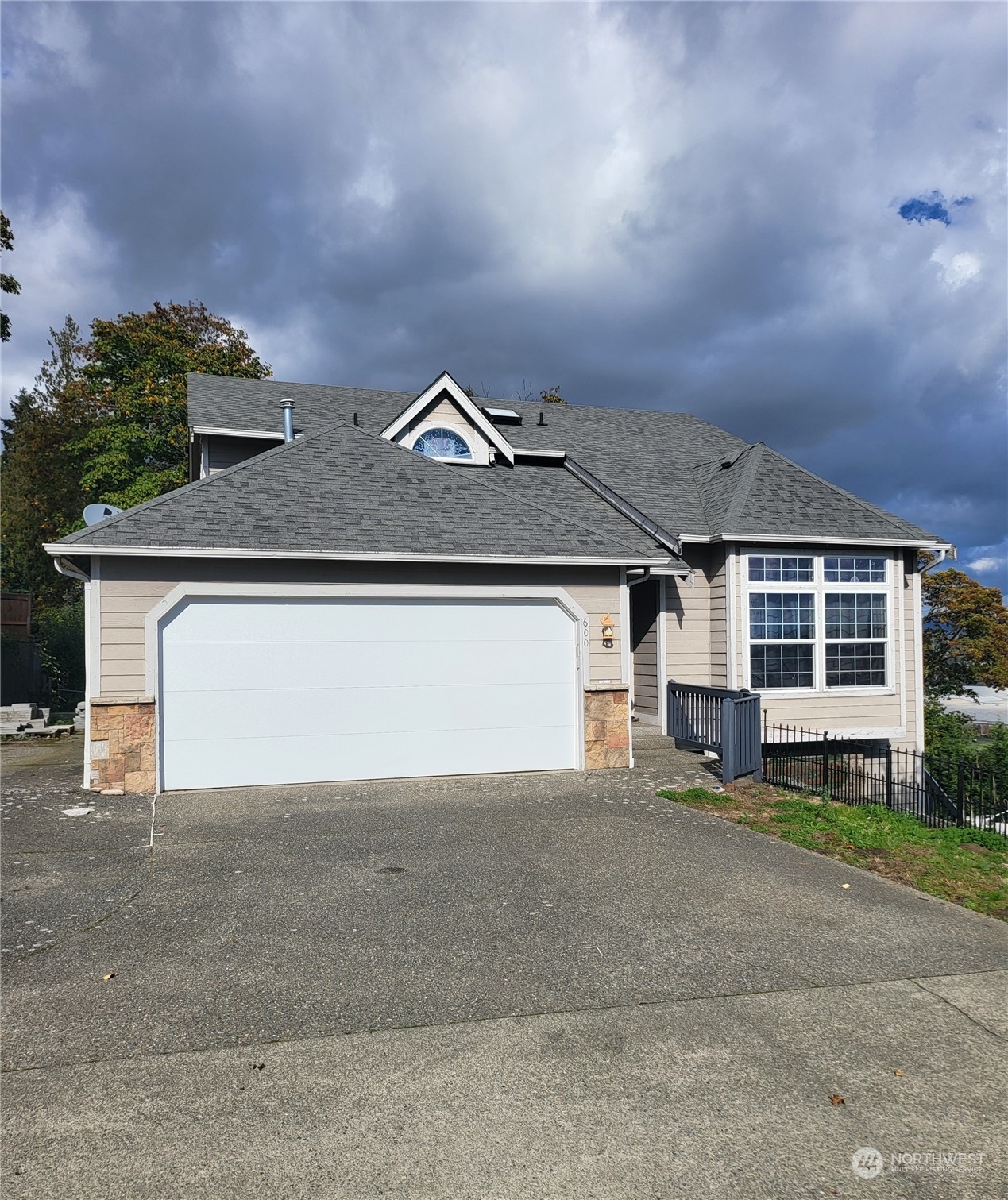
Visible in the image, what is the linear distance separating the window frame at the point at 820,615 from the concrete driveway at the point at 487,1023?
692 centimetres

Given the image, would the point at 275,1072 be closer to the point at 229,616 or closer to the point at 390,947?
the point at 390,947

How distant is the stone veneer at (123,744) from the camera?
9828 millimetres

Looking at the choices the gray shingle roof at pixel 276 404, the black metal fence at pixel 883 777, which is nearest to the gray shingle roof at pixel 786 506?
the black metal fence at pixel 883 777

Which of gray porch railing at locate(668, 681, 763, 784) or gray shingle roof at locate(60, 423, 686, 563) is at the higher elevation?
gray shingle roof at locate(60, 423, 686, 563)

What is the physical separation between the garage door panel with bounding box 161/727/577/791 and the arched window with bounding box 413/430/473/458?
22.7ft

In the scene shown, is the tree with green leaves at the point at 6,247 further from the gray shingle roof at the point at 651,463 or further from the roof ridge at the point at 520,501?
the roof ridge at the point at 520,501

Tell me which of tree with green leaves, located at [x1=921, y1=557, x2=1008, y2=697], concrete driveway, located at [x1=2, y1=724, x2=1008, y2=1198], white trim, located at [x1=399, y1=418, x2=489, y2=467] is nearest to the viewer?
concrete driveway, located at [x1=2, y1=724, x2=1008, y2=1198]

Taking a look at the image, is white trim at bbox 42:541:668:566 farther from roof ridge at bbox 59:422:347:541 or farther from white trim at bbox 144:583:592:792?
white trim at bbox 144:583:592:792

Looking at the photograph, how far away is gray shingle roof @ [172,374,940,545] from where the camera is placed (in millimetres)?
14672

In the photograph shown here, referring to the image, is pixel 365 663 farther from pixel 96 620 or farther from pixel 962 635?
pixel 962 635

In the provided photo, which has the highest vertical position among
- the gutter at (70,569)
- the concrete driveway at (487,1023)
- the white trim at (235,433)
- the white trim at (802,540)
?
the white trim at (235,433)

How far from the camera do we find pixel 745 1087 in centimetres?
372

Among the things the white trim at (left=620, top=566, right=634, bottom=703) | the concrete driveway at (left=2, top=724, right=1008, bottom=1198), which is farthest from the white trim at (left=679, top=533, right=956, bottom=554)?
the concrete driveway at (left=2, top=724, right=1008, bottom=1198)

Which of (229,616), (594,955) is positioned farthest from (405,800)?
(594,955)
